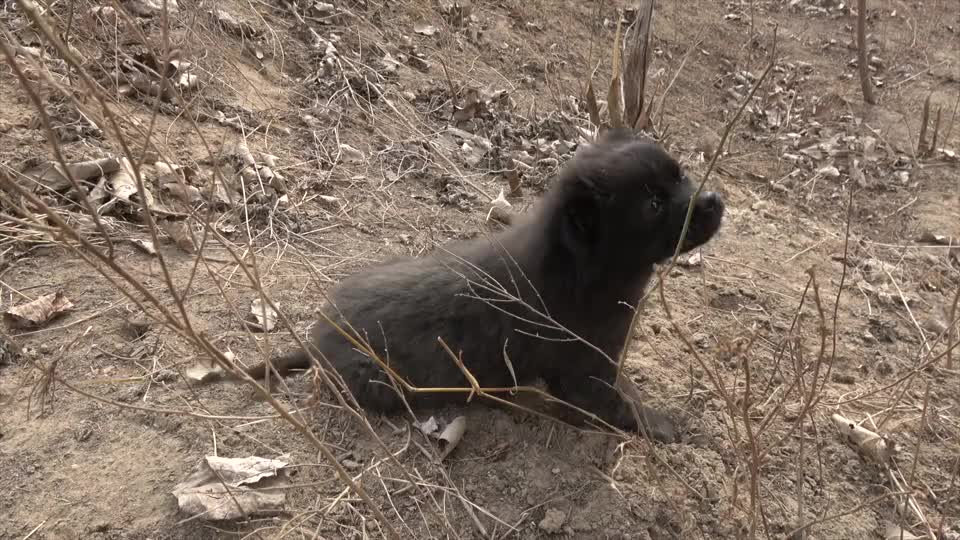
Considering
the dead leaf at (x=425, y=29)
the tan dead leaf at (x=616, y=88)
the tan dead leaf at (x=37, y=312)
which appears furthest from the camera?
the dead leaf at (x=425, y=29)

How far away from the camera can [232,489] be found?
9.07ft

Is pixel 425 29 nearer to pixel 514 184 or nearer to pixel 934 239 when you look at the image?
pixel 514 184

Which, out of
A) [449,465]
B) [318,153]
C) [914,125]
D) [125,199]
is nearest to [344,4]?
[318,153]

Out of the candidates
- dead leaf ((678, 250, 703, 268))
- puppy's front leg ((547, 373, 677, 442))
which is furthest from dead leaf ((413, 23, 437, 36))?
puppy's front leg ((547, 373, 677, 442))

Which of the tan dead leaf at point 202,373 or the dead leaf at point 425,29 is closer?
the tan dead leaf at point 202,373

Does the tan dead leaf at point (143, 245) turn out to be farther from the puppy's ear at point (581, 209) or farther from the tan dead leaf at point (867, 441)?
the tan dead leaf at point (867, 441)

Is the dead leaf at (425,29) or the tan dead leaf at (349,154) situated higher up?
the dead leaf at (425,29)

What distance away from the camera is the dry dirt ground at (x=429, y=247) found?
9.54 ft

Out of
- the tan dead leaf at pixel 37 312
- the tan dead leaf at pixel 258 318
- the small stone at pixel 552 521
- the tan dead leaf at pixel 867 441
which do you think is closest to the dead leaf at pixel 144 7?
the tan dead leaf at pixel 37 312

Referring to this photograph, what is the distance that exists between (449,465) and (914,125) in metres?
7.45

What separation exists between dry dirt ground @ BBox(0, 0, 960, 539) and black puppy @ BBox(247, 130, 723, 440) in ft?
0.82

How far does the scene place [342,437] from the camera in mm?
3271

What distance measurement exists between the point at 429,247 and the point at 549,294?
1.40m

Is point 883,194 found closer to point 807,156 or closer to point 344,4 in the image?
point 807,156
